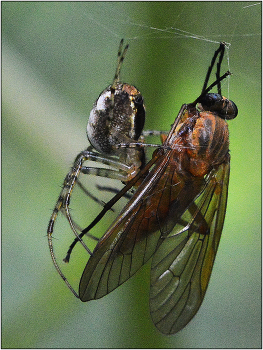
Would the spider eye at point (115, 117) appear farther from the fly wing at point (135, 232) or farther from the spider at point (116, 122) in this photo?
the fly wing at point (135, 232)

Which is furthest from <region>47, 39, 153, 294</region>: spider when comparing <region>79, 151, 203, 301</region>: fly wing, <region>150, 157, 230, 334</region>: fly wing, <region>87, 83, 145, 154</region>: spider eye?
<region>150, 157, 230, 334</region>: fly wing

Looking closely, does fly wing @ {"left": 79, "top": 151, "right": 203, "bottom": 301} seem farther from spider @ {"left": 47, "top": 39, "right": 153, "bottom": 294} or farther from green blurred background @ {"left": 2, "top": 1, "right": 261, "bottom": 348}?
→ green blurred background @ {"left": 2, "top": 1, "right": 261, "bottom": 348}

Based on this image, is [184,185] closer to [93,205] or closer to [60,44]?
[93,205]

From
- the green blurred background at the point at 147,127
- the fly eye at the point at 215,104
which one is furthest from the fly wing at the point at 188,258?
the green blurred background at the point at 147,127

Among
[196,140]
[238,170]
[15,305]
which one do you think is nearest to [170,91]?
[238,170]

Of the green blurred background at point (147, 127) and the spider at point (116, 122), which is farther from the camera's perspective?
the green blurred background at point (147, 127)
